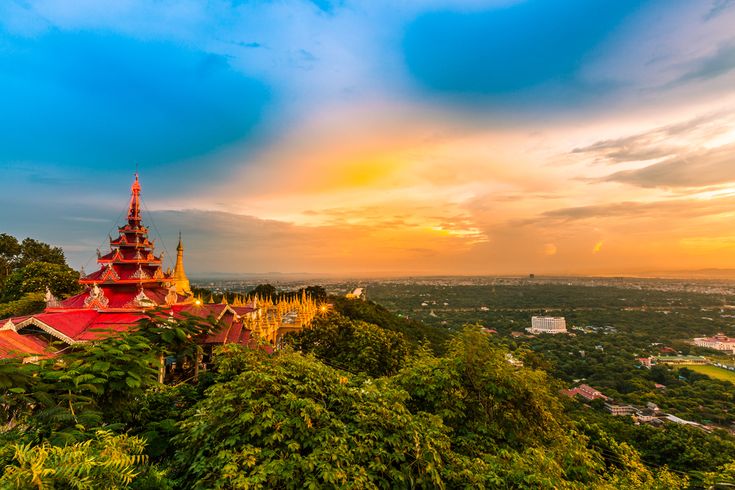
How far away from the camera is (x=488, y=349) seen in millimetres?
11500

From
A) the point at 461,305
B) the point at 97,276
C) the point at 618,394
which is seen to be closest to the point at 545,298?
the point at 461,305

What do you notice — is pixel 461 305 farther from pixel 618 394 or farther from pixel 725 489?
pixel 725 489

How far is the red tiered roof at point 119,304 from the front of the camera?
13141 mm

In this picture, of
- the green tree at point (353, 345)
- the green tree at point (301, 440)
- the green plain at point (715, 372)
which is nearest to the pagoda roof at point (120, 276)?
the green tree at point (353, 345)

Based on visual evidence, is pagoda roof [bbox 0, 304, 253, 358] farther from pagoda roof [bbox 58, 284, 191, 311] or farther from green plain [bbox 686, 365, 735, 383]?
green plain [bbox 686, 365, 735, 383]

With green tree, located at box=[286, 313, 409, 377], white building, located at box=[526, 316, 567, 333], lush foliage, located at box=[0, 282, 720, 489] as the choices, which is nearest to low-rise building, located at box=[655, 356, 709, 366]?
white building, located at box=[526, 316, 567, 333]

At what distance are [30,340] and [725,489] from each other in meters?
25.6

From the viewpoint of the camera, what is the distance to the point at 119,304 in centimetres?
1642

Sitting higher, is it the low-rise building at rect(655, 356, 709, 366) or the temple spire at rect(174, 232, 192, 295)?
the temple spire at rect(174, 232, 192, 295)

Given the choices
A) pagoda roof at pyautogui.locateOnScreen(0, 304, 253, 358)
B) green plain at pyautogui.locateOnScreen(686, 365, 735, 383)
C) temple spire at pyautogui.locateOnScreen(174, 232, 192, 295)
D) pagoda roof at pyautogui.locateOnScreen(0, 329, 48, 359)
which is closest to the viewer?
pagoda roof at pyautogui.locateOnScreen(0, 329, 48, 359)

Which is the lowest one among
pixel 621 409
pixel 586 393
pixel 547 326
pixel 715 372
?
pixel 715 372

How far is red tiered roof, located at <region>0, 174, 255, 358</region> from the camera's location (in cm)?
1314

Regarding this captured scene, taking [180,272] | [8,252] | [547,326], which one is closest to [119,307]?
[180,272]

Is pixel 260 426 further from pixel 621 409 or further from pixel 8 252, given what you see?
pixel 8 252
